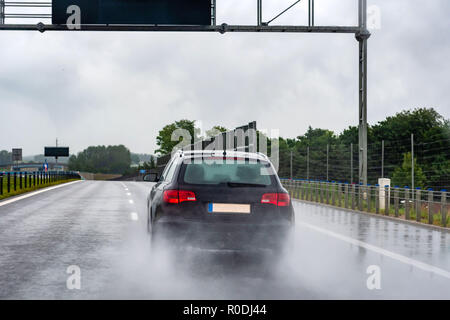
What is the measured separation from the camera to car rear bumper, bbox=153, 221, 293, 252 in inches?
298

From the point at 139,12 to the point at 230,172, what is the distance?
13876 millimetres

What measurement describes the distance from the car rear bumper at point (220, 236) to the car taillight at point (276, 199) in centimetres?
32

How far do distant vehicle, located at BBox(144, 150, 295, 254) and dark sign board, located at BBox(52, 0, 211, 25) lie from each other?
13.8 metres

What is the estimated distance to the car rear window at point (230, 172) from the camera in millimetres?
7953

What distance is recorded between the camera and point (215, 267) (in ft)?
25.7

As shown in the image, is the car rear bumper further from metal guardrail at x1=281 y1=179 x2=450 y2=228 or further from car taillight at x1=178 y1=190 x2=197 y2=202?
metal guardrail at x1=281 y1=179 x2=450 y2=228

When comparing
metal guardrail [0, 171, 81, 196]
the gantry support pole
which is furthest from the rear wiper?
metal guardrail [0, 171, 81, 196]

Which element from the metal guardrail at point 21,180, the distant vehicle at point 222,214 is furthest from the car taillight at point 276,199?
the metal guardrail at point 21,180

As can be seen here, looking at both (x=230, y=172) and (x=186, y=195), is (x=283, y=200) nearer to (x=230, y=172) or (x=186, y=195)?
(x=230, y=172)

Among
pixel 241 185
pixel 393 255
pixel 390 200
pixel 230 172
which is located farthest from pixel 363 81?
pixel 241 185

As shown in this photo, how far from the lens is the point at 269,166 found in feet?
26.8

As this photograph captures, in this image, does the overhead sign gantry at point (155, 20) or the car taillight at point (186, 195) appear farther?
the overhead sign gantry at point (155, 20)

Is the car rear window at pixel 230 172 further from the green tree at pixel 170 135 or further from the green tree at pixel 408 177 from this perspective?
the green tree at pixel 170 135

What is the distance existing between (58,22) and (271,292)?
17.1 meters
